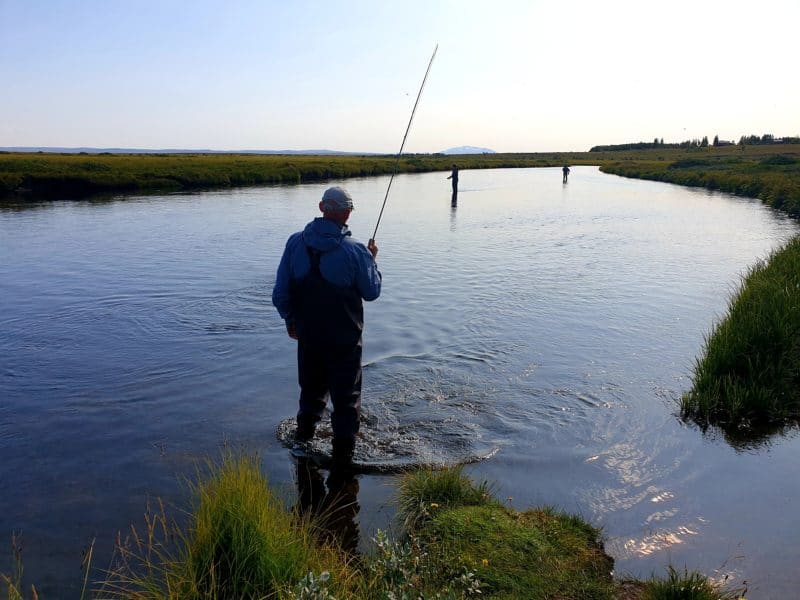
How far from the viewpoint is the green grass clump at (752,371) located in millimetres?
7070

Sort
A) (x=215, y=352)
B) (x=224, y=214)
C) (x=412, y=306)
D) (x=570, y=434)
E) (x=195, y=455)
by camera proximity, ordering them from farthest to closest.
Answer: (x=224, y=214), (x=412, y=306), (x=215, y=352), (x=570, y=434), (x=195, y=455)

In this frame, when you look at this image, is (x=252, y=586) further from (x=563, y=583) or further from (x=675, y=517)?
(x=675, y=517)

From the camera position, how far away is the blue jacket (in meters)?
5.34

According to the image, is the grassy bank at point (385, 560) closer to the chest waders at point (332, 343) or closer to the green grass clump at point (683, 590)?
the green grass clump at point (683, 590)

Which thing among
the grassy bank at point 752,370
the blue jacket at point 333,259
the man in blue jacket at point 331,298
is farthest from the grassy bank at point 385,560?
the grassy bank at point 752,370

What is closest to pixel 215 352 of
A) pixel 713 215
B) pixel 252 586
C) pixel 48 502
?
pixel 48 502

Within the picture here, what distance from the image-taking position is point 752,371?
727 centimetres

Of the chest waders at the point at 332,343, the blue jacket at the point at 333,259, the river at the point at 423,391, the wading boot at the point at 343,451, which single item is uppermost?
the blue jacket at the point at 333,259

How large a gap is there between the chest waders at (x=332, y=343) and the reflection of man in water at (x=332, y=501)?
0.95ft

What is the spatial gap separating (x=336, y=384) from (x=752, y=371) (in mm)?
4986

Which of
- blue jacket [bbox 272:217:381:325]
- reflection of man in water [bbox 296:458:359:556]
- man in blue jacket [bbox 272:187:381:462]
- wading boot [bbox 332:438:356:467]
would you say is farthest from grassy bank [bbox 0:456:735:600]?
blue jacket [bbox 272:217:381:325]

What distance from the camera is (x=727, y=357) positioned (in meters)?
7.61

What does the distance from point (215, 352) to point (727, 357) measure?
720 cm

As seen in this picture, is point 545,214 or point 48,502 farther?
point 545,214
